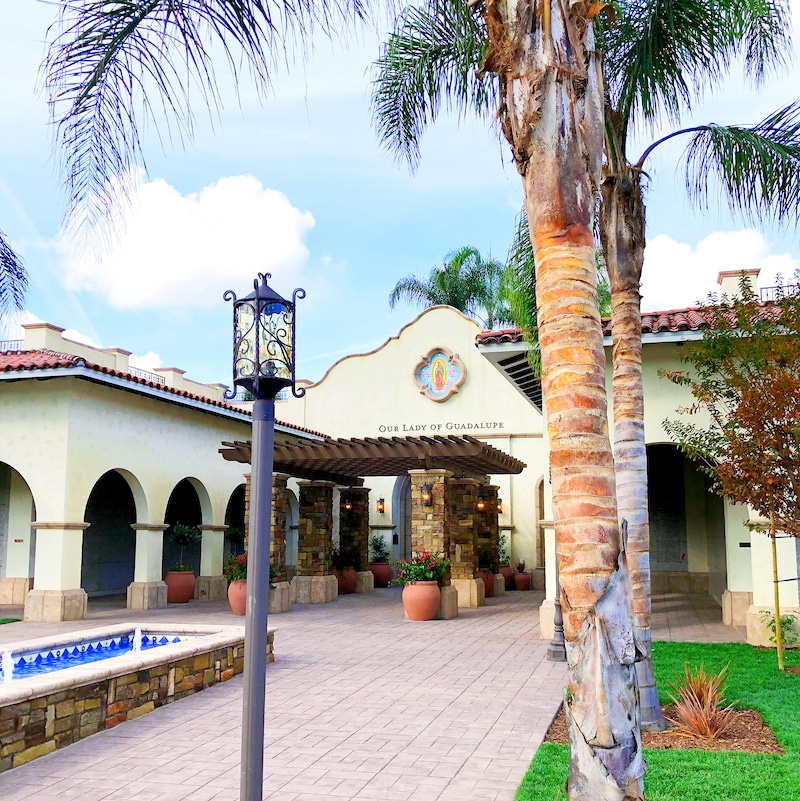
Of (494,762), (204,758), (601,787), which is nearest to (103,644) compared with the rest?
(204,758)

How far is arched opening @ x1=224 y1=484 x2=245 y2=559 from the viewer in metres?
24.0

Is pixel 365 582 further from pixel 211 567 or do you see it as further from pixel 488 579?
pixel 211 567

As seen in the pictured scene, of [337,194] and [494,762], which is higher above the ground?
[337,194]

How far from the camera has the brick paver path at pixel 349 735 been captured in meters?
6.04

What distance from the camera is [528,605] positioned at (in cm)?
1917

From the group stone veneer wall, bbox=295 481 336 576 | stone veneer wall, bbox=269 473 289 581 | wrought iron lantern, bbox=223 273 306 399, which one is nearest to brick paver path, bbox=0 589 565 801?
wrought iron lantern, bbox=223 273 306 399

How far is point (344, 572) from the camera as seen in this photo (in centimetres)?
2206

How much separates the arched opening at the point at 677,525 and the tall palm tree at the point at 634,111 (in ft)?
39.8

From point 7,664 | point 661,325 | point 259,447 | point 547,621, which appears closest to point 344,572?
point 547,621

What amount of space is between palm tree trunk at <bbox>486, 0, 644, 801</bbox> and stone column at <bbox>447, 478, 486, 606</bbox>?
14481mm

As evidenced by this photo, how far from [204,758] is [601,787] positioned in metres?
3.91

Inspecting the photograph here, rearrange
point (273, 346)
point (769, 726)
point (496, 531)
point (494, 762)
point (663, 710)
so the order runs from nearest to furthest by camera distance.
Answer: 1. point (273, 346)
2. point (494, 762)
3. point (769, 726)
4. point (663, 710)
5. point (496, 531)

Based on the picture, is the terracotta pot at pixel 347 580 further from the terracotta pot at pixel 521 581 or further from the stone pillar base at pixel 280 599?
the terracotta pot at pixel 521 581

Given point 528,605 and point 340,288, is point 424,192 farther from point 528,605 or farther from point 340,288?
point 528,605
